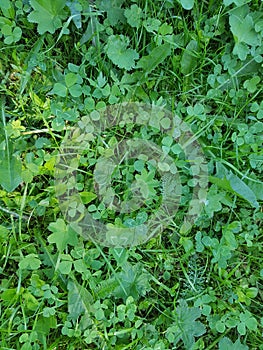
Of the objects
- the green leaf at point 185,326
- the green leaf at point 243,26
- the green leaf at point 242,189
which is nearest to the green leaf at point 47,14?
the green leaf at point 243,26

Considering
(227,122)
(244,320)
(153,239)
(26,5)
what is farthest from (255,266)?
(26,5)

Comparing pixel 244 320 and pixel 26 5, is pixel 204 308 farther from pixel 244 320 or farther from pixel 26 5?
pixel 26 5

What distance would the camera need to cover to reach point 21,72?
6.48 ft

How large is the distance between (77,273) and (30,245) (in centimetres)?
20

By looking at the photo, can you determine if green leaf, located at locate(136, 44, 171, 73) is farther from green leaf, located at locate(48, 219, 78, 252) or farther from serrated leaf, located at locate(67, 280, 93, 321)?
serrated leaf, located at locate(67, 280, 93, 321)

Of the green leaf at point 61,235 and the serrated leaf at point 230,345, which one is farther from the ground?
the green leaf at point 61,235

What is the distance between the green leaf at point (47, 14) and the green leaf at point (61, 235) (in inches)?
28.0

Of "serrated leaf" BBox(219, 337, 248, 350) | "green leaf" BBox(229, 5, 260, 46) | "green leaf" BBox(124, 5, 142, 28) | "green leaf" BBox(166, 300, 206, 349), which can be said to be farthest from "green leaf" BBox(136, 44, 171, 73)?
"serrated leaf" BBox(219, 337, 248, 350)

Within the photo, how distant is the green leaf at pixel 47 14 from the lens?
1889mm

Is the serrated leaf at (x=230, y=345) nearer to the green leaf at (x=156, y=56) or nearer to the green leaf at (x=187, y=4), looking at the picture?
the green leaf at (x=156, y=56)

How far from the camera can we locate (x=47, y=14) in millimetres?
1920

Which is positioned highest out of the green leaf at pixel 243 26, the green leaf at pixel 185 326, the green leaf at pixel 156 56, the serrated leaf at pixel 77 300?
the green leaf at pixel 243 26

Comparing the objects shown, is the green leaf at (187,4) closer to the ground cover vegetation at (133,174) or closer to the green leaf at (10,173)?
the ground cover vegetation at (133,174)

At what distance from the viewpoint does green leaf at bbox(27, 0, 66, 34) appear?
1889 mm
